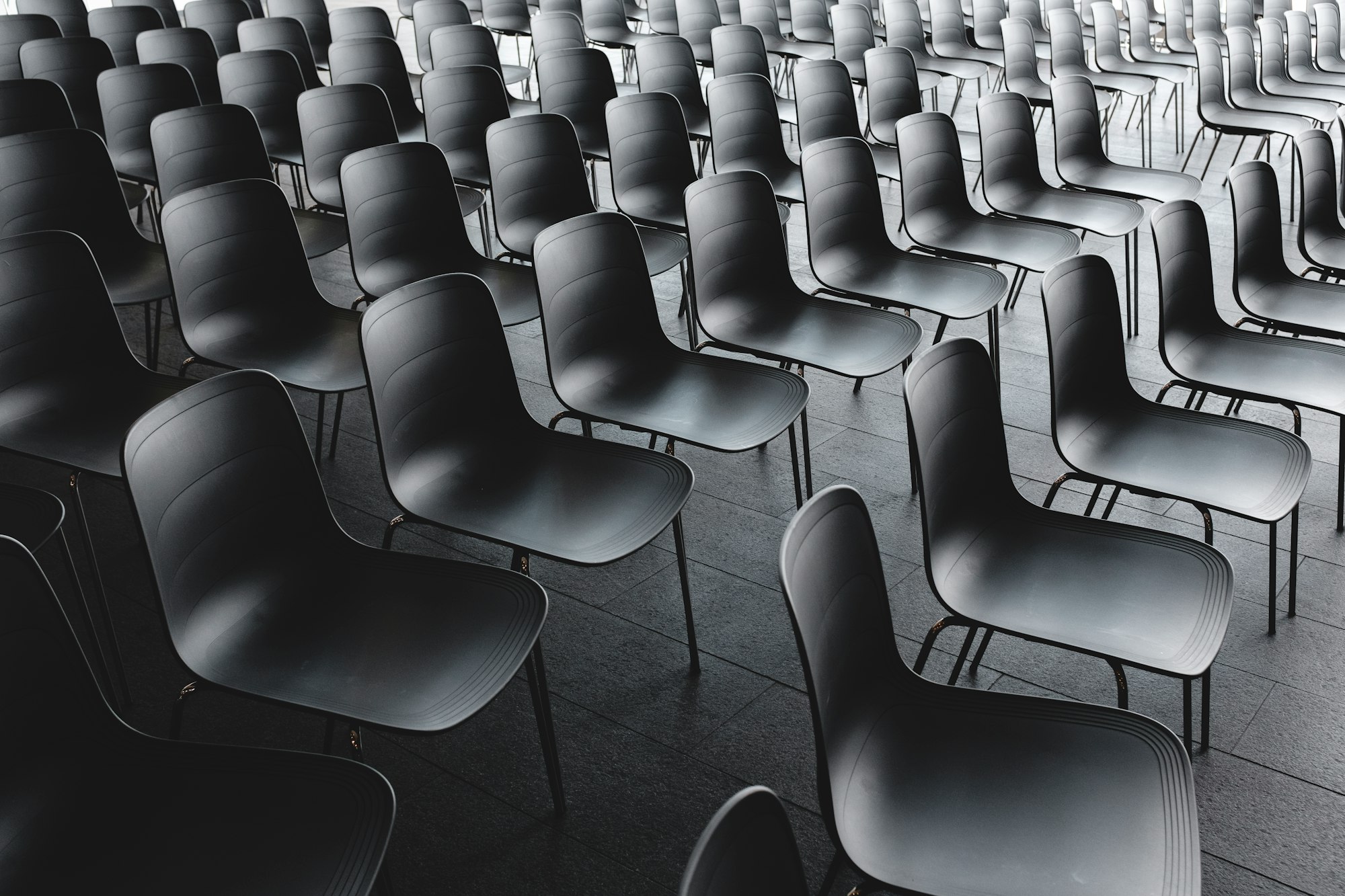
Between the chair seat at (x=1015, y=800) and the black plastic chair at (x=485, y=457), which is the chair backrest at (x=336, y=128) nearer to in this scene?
the black plastic chair at (x=485, y=457)

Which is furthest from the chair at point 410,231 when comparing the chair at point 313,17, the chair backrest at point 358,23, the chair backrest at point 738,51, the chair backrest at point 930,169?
the chair at point 313,17

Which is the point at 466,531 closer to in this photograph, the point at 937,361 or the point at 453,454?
the point at 453,454

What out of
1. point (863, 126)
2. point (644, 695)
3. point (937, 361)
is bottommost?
point (863, 126)

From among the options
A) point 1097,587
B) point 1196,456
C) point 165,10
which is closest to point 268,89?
point 165,10

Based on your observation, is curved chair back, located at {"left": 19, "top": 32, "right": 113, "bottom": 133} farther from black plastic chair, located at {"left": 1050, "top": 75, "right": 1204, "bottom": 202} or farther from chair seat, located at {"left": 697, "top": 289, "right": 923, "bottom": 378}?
black plastic chair, located at {"left": 1050, "top": 75, "right": 1204, "bottom": 202}

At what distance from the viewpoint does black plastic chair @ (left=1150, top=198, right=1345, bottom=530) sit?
334 cm

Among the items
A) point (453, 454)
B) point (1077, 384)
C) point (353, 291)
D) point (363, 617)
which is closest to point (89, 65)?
point (353, 291)

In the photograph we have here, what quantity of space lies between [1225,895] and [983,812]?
0.74m

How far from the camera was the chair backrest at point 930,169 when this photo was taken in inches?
180

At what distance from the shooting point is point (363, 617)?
90.3 inches

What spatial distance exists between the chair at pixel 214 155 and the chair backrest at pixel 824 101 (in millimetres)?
2180

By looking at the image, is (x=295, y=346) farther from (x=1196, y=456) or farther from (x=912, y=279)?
(x=1196, y=456)

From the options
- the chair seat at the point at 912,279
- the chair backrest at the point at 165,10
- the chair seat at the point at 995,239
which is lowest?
the chair backrest at the point at 165,10

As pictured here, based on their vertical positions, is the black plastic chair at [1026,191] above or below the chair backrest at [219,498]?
below
